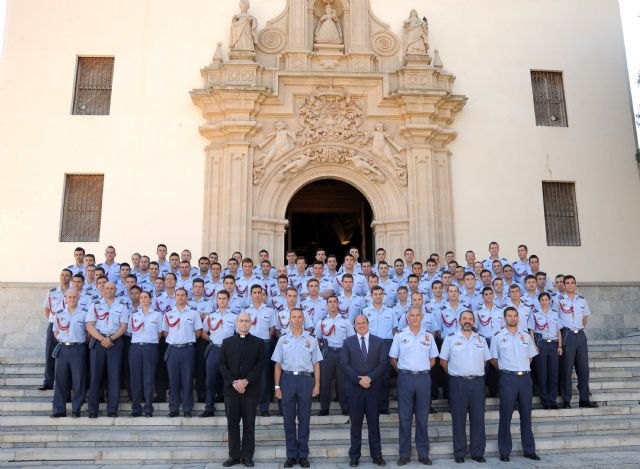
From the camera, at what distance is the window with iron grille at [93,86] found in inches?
456

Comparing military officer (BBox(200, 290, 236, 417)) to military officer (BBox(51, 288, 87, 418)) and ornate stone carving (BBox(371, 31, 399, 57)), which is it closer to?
military officer (BBox(51, 288, 87, 418))

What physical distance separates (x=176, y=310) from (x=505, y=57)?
9504 mm

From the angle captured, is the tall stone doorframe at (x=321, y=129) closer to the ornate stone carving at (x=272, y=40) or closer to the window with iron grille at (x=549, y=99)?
the ornate stone carving at (x=272, y=40)

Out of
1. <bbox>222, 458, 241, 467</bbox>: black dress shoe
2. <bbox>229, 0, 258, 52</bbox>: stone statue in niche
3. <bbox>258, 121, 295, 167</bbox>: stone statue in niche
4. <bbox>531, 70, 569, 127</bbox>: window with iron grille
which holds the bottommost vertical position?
<bbox>222, 458, 241, 467</bbox>: black dress shoe

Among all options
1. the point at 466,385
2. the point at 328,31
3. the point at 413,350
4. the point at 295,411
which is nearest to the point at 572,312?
the point at 466,385

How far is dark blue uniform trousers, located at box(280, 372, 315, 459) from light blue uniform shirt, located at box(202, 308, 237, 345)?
1.28 metres

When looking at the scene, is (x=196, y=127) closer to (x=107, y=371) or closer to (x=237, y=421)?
(x=107, y=371)

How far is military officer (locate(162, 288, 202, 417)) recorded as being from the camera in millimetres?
6961

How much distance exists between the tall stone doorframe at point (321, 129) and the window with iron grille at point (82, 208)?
2326 mm

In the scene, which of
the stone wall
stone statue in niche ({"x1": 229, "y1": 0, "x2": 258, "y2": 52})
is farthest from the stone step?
stone statue in niche ({"x1": 229, "y1": 0, "x2": 258, "y2": 52})

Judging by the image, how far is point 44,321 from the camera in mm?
10414

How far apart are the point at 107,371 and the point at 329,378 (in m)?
2.94

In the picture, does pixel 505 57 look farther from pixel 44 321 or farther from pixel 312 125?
pixel 44 321

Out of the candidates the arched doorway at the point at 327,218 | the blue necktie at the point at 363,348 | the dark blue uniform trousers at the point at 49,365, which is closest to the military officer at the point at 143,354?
the dark blue uniform trousers at the point at 49,365
